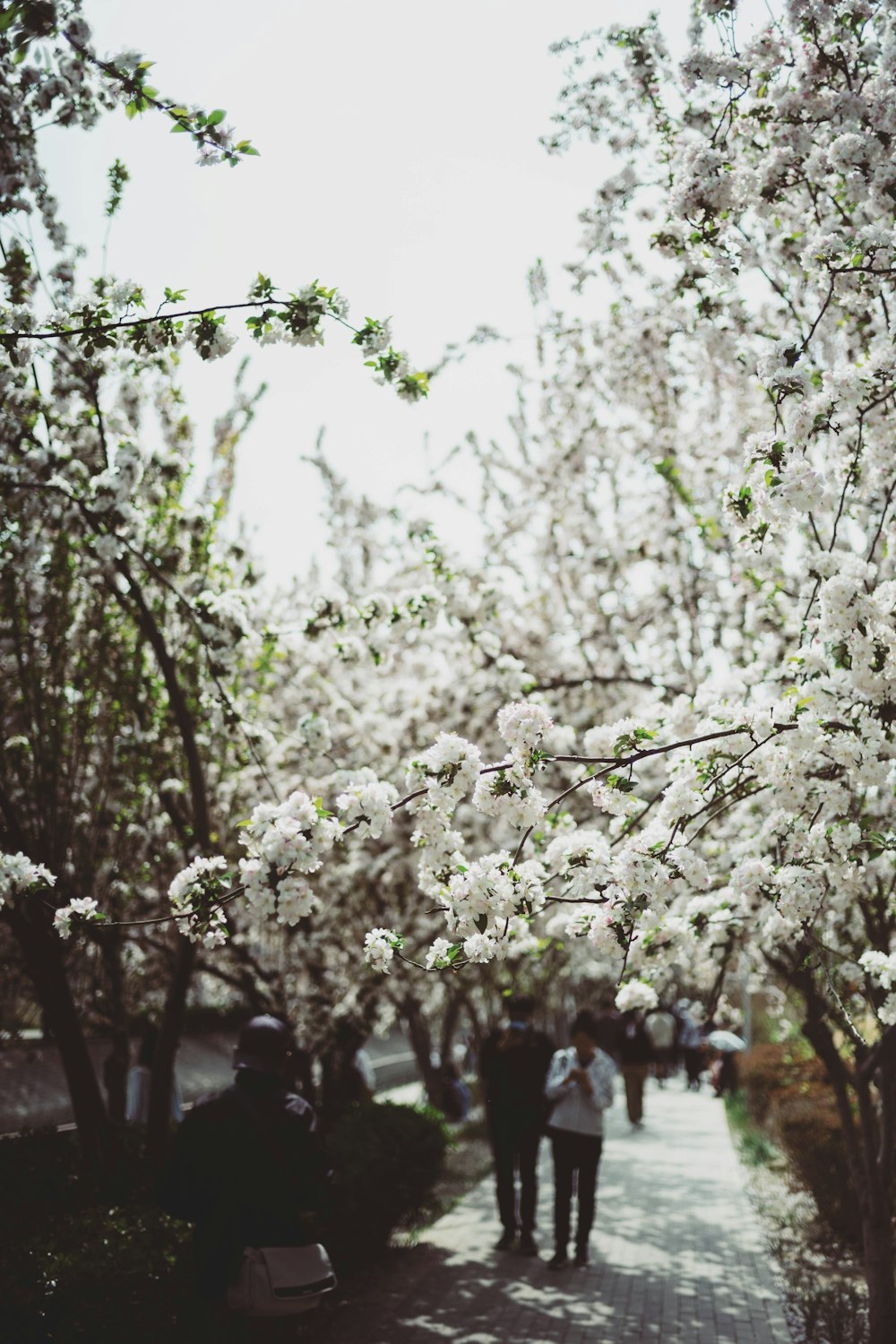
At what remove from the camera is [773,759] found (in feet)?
12.4

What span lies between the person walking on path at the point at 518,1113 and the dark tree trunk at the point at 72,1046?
304 cm

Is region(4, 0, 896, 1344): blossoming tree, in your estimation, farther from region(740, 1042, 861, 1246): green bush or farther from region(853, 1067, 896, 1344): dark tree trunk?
region(740, 1042, 861, 1246): green bush

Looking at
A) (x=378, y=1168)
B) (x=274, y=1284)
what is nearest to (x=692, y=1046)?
(x=378, y=1168)

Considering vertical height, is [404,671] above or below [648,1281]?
above

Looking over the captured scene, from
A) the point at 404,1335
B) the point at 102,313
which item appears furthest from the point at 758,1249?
the point at 102,313

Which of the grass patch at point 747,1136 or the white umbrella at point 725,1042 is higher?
the white umbrella at point 725,1042

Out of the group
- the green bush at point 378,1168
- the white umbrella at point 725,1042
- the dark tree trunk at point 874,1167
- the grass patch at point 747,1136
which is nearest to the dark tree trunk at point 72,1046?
the green bush at point 378,1168

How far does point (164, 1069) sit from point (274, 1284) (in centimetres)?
212

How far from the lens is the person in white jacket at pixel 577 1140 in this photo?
24.0 ft

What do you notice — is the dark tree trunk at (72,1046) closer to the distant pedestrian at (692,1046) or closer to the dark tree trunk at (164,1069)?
the dark tree trunk at (164,1069)

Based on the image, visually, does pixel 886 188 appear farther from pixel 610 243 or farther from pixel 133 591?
pixel 133 591

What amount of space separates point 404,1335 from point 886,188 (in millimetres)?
6023

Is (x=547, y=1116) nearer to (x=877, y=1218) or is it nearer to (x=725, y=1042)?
(x=877, y=1218)

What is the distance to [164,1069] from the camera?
6.09 meters
